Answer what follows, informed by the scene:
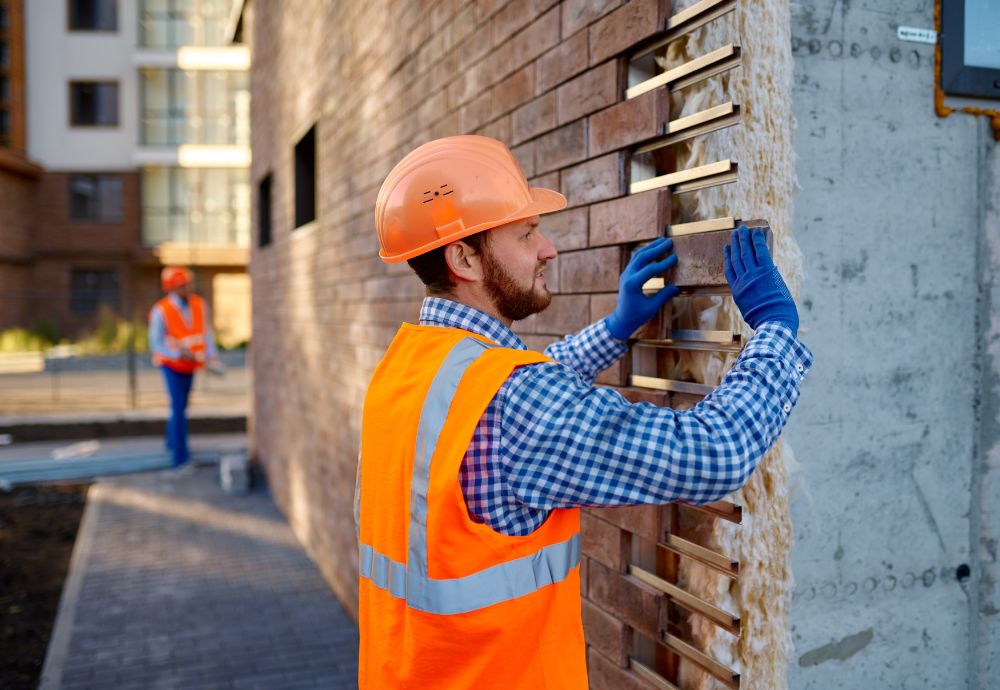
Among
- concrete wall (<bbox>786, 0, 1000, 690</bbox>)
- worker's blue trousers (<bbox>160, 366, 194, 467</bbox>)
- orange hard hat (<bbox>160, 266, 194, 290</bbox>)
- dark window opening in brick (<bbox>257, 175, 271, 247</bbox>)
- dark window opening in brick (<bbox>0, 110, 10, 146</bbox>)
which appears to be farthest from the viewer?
dark window opening in brick (<bbox>0, 110, 10, 146</bbox>)

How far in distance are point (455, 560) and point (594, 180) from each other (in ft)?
4.30

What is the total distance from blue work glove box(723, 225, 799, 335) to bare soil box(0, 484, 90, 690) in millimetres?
4582

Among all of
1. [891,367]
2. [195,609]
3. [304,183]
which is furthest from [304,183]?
[891,367]

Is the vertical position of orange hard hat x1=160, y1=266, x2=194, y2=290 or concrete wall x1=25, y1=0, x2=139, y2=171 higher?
concrete wall x1=25, y1=0, x2=139, y2=171

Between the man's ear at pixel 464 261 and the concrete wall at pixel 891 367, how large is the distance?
0.76 m

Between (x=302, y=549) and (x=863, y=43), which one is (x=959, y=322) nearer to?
(x=863, y=43)

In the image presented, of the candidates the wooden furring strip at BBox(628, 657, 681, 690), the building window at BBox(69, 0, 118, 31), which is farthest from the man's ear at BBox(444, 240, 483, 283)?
the building window at BBox(69, 0, 118, 31)

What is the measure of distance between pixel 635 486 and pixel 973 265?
3.88 ft

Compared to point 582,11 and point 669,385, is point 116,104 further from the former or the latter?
point 669,385

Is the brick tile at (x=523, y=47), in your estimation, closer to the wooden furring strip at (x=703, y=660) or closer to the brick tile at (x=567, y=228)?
the brick tile at (x=567, y=228)

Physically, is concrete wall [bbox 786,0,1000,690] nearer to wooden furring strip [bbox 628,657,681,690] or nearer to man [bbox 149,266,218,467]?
wooden furring strip [bbox 628,657,681,690]

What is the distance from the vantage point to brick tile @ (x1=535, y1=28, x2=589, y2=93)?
2.54 m

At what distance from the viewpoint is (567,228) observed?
273 centimetres

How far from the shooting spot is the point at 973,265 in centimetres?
210
